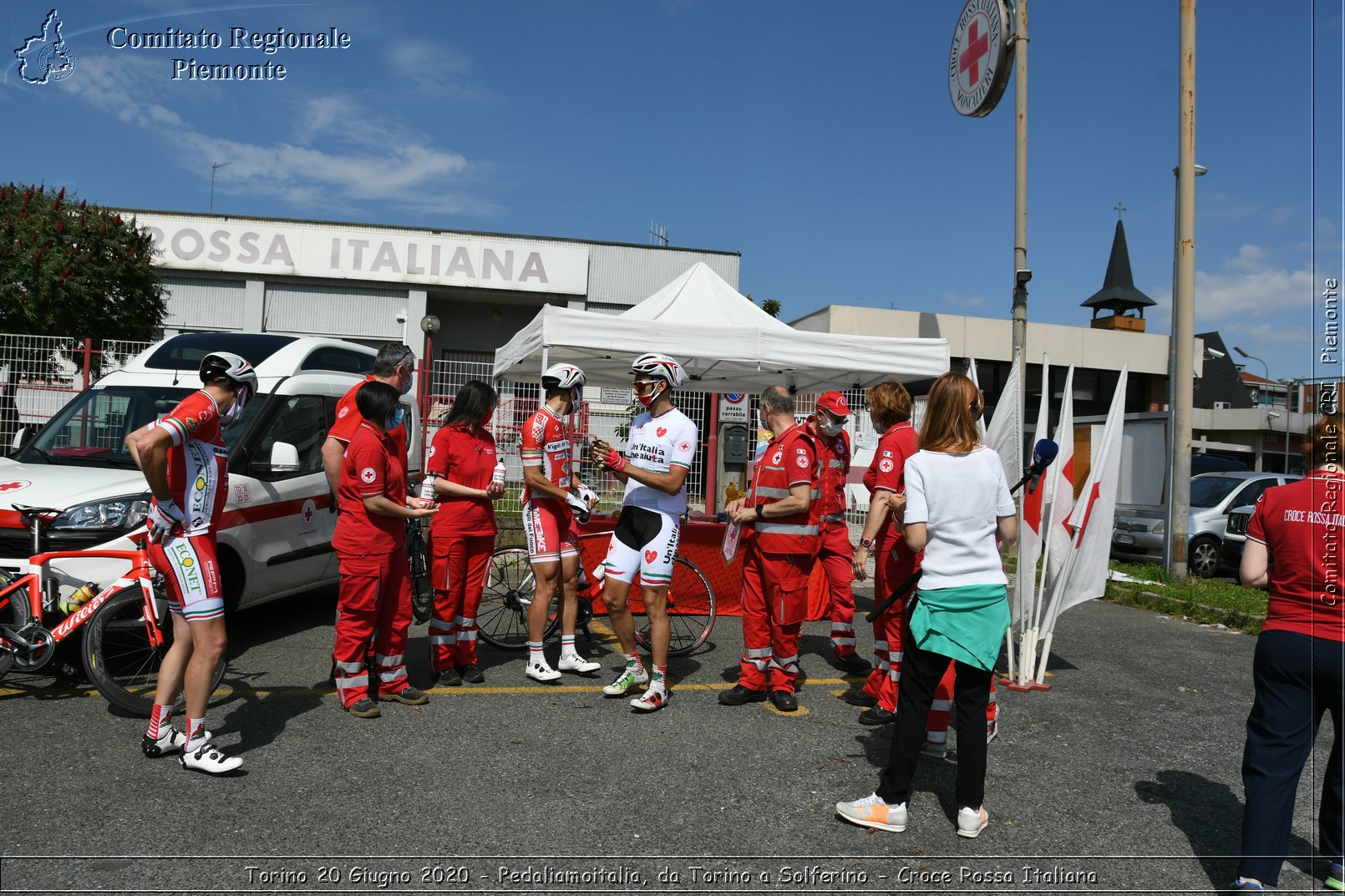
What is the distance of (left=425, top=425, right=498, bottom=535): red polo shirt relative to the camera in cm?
535

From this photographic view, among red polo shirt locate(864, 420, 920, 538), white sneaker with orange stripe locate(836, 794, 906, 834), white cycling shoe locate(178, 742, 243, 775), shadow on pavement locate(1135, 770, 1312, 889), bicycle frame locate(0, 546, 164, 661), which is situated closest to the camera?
shadow on pavement locate(1135, 770, 1312, 889)

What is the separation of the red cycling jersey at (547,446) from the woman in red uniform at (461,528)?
348mm

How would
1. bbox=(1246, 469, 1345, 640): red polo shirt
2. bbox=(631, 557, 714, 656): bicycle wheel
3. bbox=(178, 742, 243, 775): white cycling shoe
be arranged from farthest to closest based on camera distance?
bbox=(631, 557, 714, 656): bicycle wheel
bbox=(178, 742, 243, 775): white cycling shoe
bbox=(1246, 469, 1345, 640): red polo shirt

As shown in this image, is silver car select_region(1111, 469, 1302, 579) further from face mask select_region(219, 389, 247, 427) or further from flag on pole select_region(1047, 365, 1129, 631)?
face mask select_region(219, 389, 247, 427)

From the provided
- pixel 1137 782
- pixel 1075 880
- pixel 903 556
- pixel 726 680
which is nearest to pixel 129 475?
pixel 726 680

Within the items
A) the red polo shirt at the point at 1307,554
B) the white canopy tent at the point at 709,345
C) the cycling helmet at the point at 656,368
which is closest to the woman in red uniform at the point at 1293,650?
the red polo shirt at the point at 1307,554

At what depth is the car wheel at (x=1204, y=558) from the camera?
13.3 metres

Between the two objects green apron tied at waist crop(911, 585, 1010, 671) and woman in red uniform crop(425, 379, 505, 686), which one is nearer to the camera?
green apron tied at waist crop(911, 585, 1010, 671)

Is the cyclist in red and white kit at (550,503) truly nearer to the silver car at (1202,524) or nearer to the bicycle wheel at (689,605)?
the bicycle wheel at (689,605)

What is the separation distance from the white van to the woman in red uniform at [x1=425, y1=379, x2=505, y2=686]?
1.04m

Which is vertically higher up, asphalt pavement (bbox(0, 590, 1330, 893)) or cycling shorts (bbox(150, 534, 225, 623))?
cycling shorts (bbox(150, 534, 225, 623))

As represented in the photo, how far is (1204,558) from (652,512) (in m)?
12.0

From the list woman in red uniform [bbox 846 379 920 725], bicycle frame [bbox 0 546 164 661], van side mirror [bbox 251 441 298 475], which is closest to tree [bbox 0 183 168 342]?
van side mirror [bbox 251 441 298 475]

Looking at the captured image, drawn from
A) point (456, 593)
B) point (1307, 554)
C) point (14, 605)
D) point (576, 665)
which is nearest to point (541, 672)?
point (576, 665)
